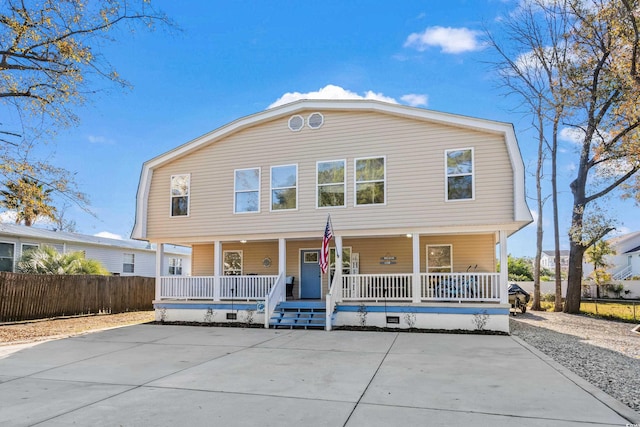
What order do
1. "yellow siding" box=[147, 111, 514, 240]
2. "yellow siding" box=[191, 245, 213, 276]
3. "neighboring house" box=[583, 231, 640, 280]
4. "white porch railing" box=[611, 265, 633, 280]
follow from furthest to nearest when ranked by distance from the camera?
"white porch railing" box=[611, 265, 633, 280] < "neighboring house" box=[583, 231, 640, 280] < "yellow siding" box=[191, 245, 213, 276] < "yellow siding" box=[147, 111, 514, 240]

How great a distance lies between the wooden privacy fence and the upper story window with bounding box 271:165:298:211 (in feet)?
28.1

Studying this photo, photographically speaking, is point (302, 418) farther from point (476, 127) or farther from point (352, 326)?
point (476, 127)

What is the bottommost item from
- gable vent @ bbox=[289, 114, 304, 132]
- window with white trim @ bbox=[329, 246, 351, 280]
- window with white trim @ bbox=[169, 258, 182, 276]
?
window with white trim @ bbox=[169, 258, 182, 276]

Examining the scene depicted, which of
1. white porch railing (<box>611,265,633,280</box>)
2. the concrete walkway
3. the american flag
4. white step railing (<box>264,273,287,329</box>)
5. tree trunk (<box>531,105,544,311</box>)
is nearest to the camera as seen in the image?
the concrete walkway

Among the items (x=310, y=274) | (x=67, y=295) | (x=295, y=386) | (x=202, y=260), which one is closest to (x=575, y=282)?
(x=310, y=274)

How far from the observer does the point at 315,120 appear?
44.8 feet

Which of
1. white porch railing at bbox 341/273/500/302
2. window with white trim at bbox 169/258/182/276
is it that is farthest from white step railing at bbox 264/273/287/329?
window with white trim at bbox 169/258/182/276

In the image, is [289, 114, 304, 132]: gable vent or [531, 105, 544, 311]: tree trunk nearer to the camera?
[289, 114, 304, 132]: gable vent

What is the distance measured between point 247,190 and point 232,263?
148 inches

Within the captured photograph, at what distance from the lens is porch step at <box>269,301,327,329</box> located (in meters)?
12.6

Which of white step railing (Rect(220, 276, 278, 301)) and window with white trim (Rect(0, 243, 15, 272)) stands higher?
window with white trim (Rect(0, 243, 15, 272))

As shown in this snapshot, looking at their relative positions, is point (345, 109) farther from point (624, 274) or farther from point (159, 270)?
point (624, 274)

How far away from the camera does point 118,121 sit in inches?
841

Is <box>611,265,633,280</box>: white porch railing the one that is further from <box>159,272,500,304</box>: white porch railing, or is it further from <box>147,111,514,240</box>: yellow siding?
<box>147,111,514,240</box>: yellow siding
